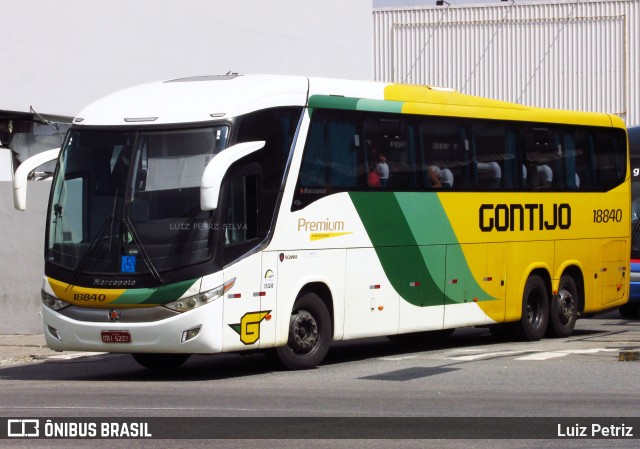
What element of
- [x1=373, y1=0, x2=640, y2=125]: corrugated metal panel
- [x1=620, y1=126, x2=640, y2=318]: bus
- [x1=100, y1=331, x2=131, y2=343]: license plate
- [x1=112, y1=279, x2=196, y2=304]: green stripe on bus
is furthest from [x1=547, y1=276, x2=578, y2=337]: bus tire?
[x1=373, y1=0, x2=640, y2=125]: corrugated metal panel

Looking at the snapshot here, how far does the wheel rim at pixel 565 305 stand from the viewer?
20.9 meters

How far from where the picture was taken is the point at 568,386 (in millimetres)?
13734

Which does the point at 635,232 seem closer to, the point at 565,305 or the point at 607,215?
the point at 607,215

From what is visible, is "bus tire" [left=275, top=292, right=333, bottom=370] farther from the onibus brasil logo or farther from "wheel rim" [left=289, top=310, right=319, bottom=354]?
the onibus brasil logo

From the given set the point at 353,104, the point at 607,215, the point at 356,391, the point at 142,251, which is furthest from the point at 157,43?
the point at 356,391

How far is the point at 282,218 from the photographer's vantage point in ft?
50.2

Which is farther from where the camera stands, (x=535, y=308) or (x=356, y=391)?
(x=535, y=308)

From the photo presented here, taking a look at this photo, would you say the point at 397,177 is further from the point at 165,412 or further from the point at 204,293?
the point at 165,412

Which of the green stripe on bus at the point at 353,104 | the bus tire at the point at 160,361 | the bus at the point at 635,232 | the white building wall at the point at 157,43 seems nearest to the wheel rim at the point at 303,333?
the bus tire at the point at 160,361

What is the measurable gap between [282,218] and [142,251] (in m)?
1.78

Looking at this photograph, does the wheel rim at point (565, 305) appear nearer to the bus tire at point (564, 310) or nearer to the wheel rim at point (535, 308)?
the bus tire at point (564, 310)

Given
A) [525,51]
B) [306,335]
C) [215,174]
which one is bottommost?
[306,335]

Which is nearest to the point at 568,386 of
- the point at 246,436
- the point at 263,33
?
the point at 246,436

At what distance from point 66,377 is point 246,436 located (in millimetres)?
5984
